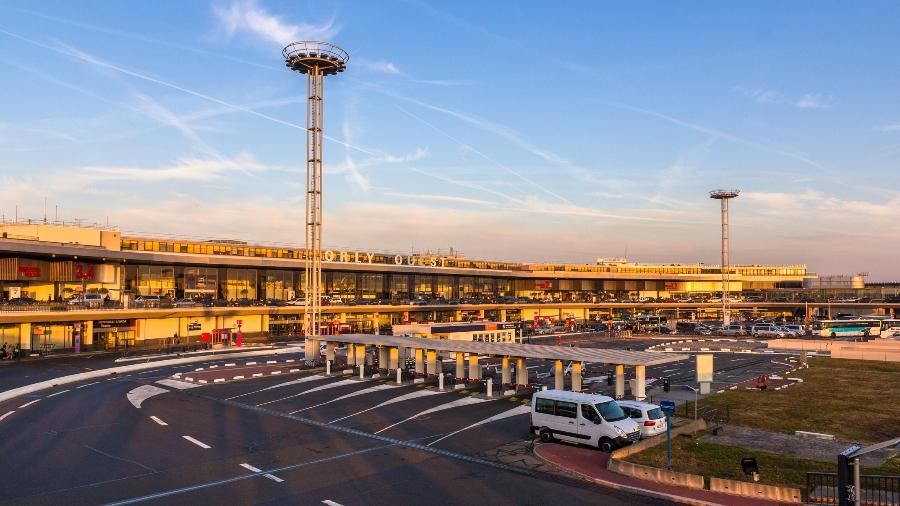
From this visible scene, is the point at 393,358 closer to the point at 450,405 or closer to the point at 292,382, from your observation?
the point at 292,382

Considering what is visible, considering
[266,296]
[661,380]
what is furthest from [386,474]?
[266,296]

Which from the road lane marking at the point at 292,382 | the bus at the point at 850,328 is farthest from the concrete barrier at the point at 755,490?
the bus at the point at 850,328

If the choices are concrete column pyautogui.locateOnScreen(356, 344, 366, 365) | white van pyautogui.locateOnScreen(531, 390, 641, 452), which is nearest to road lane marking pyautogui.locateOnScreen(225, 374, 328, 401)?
concrete column pyautogui.locateOnScreen(356, 344, 366, 365)

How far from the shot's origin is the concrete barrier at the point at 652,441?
23.5 m

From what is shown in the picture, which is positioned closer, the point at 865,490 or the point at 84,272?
the point at 865,490

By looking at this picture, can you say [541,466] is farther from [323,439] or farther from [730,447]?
[323,439]

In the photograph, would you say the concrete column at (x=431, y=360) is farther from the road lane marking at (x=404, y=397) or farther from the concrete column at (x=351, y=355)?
the concrete column at (x=351, y=355)

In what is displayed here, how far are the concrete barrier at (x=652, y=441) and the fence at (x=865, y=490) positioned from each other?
6.05 meters

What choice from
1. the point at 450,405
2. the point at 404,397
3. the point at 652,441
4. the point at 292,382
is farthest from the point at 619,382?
the point at 292,382

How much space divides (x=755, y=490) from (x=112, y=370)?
49.9 meters

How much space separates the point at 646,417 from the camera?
27656 mm

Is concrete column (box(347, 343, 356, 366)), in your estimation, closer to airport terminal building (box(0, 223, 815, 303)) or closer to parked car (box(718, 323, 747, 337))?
airport terminal building (box(0, 223, 815, 303))

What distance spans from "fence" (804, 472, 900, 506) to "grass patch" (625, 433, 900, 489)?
46 centimetres

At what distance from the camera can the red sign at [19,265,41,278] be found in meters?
65.7
